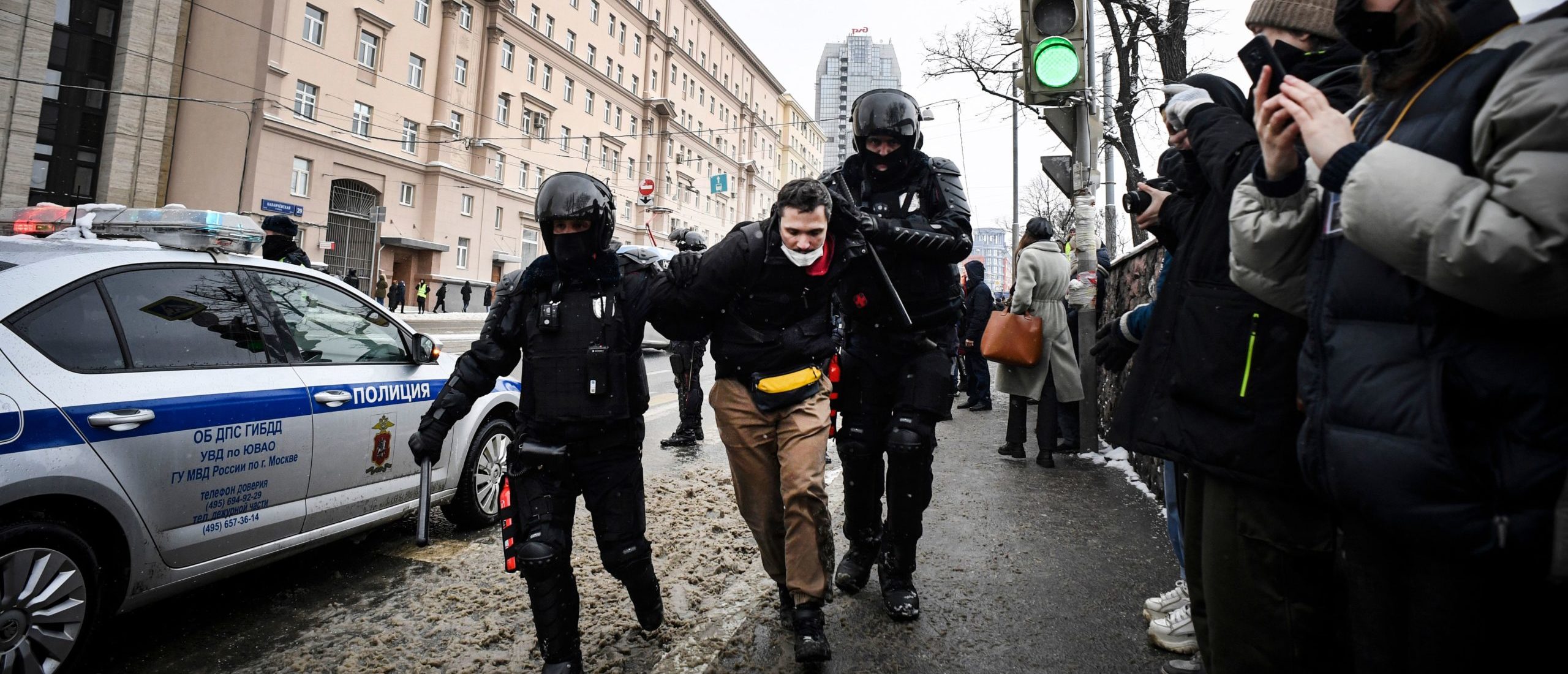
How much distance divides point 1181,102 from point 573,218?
200 centimetres

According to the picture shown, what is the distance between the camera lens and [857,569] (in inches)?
129

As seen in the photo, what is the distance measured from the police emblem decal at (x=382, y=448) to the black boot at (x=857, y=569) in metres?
2.28

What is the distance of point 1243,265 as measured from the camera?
1627mm

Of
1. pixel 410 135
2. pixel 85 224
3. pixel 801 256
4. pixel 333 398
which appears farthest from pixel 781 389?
pixel 410 135

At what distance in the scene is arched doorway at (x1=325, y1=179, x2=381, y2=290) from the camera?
30406mm

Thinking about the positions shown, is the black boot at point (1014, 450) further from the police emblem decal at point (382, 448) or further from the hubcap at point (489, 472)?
the police emblem decal at point (382, 448)

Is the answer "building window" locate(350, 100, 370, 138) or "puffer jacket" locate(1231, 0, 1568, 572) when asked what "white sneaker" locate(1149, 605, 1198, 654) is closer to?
"puffer jacket" locate(1231, 0, 1568, 572)

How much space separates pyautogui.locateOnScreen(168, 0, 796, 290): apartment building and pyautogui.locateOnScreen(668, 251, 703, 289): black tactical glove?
886 inches

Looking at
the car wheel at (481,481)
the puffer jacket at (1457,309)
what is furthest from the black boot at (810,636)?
the car wheel at (481,481)

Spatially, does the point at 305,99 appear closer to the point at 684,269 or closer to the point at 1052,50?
the point at 1052,50

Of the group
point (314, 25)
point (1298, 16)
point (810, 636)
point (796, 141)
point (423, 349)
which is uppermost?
point (796, 141)

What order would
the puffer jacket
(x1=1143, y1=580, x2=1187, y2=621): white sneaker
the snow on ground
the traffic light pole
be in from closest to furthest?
1. the puffer jacket
2. the snow on ground
3. (x1=1143, y1=580, x2=1187, y2=621): white sneaker
4. the traffic light pole

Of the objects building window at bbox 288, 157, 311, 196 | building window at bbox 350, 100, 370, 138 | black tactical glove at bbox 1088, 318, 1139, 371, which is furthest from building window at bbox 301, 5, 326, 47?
black tactical glove at bbox 1088, 318, 1139, 371

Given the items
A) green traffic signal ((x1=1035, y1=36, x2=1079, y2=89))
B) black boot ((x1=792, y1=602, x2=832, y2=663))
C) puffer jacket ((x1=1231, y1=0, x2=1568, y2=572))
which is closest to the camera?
puffer jacket ((x1=1231, y1=0, x2=1568, y2=572))
